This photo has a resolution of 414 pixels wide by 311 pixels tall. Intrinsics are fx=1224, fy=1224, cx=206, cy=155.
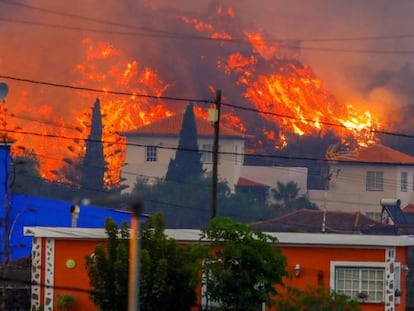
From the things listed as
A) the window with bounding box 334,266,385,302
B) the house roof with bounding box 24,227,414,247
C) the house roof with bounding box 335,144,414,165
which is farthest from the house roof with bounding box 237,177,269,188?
the house roof with bounding box 24,227,414,247

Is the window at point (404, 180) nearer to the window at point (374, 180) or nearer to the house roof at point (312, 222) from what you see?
the window at point (374, 180)

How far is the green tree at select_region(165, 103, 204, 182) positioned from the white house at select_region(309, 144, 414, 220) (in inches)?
652

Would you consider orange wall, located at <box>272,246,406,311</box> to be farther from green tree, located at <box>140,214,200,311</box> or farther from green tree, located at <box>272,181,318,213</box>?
green tree, located at <box>272,181,318,213</box>

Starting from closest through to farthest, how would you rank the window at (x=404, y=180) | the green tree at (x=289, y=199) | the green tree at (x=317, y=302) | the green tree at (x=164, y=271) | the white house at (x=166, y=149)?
the green tree at (x=164, y=271), the green tree at (x=317, y=302), the green tree at (x=289, y=199), the white house at (x=166, y=149), the window at (x=404, y=180)

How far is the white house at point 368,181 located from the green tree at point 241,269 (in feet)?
337

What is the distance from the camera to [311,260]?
36438 millimetres

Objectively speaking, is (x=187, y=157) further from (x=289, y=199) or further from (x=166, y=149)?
(x=166, y=149)

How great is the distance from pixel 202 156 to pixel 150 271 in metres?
105

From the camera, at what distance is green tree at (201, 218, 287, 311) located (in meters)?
30.8

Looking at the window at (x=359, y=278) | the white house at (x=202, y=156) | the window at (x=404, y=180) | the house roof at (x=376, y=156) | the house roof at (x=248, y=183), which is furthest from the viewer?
the house roof at (x=248, y=183)

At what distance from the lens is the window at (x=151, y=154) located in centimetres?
14125

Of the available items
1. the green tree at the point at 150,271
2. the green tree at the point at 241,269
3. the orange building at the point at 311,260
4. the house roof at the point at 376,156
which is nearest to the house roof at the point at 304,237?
the orange building at the point at 311,260

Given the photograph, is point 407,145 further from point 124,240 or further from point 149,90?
point 124,240

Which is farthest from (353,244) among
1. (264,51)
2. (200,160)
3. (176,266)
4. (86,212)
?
(264,51)
